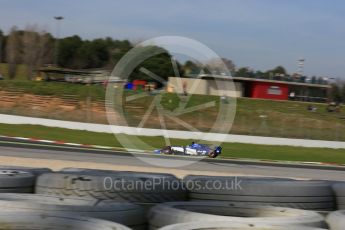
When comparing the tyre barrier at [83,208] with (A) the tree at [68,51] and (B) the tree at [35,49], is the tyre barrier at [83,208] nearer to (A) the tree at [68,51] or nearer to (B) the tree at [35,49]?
(B) the tree at [35,49]

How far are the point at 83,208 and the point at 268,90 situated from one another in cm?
7163

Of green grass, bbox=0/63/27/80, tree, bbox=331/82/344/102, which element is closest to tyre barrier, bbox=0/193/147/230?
green grass, bbox=0/63/27/80

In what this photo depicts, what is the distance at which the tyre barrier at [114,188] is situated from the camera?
15.0 feet

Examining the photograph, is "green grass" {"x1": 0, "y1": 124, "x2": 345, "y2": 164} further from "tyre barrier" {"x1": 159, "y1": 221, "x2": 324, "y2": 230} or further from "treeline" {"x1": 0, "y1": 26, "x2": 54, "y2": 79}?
"treeline" {"x1": 0, "y1": 26, "x2": 54, "y2": 79}

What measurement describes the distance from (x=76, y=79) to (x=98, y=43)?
122 ft

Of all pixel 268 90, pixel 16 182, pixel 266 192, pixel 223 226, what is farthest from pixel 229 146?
pixel 268 90

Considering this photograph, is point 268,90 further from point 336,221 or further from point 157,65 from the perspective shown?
point 336,221

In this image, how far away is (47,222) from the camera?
3.10m

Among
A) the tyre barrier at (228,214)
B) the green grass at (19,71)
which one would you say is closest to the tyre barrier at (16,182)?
the tyre barrier at (228,214)

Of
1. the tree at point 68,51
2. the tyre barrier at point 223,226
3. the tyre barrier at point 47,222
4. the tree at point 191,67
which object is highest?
the tree at point 191,67

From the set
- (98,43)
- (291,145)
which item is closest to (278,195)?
(291,145)

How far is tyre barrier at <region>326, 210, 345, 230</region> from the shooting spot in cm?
372

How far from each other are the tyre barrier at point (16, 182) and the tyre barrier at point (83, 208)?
760 mm

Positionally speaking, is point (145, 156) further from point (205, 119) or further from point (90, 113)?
point (90, 113)
